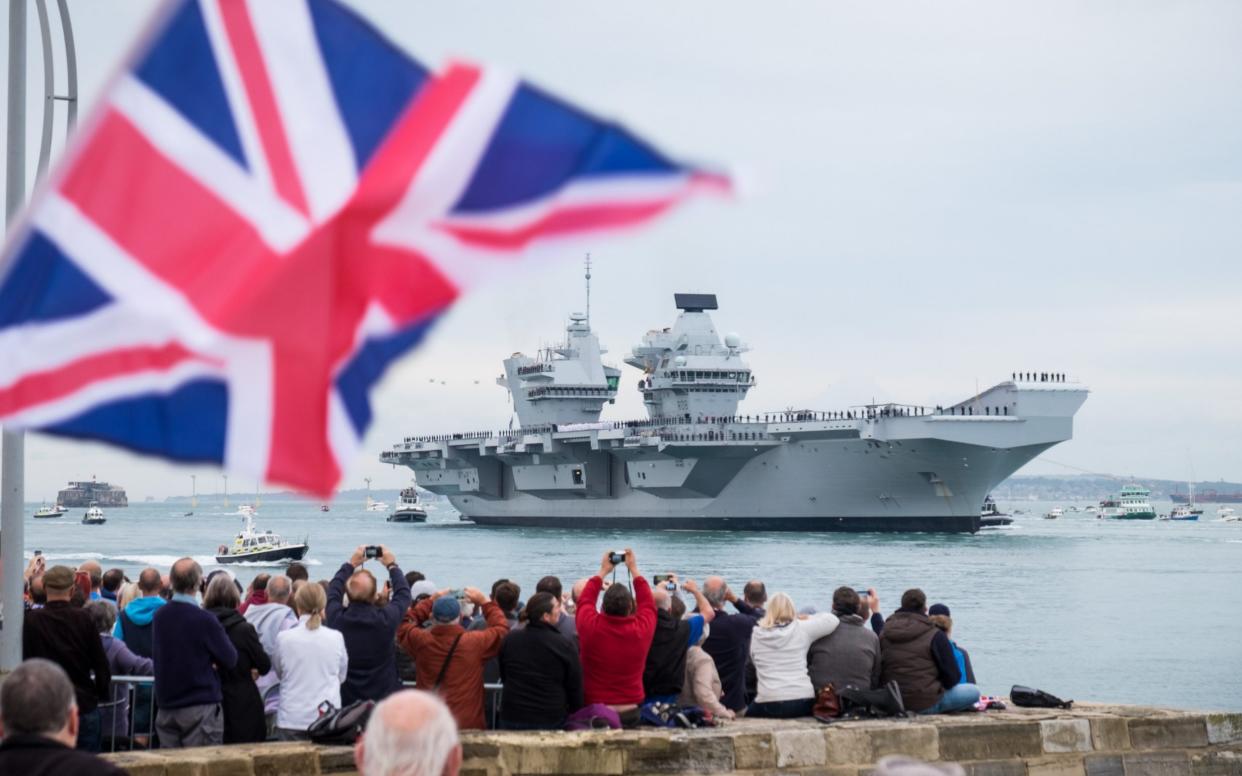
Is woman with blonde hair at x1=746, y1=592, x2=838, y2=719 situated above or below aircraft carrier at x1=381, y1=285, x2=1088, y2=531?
below

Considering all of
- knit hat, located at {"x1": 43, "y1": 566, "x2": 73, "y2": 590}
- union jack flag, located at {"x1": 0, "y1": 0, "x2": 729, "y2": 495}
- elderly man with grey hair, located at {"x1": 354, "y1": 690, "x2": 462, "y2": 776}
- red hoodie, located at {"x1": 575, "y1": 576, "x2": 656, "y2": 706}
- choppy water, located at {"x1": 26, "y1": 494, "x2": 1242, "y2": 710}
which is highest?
union jack flag, located at {"x1": 0, "y1": 0, "x2": 729, "y2": 495}

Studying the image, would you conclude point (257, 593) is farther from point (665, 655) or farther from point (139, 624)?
point (665, 655)

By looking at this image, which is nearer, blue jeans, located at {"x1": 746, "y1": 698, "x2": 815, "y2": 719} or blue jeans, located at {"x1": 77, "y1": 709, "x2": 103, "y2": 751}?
blue jeans, located at {"x1": 77, "y1": 709, "x2": 103, "y2": 751}

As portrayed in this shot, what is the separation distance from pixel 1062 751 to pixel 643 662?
2.34 m

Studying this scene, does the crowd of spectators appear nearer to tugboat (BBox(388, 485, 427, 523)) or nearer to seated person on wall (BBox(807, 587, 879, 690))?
seated person on wall (BBox(807, 587, 879, 690))

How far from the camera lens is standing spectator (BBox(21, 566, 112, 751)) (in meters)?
5.96

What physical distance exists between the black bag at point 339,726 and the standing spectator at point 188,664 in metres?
0.46

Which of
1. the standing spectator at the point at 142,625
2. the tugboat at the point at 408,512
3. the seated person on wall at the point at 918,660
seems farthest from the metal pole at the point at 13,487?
the tugboat at the point at 408,512

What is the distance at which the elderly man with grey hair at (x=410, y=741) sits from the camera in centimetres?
259

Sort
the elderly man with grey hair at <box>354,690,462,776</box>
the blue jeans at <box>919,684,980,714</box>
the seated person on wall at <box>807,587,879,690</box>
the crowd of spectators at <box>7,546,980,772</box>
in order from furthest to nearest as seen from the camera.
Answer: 1. the blue jeans at <box>919,684,980,714</box>
2. the seated person on wall at <box>807,587,879,690</box>
3. the crowd of spectators at <box>7,546,980,772</box>
4. the elderly man with grey hair at <box>354,690,462,776</box>

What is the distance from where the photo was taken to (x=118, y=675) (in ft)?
22.7

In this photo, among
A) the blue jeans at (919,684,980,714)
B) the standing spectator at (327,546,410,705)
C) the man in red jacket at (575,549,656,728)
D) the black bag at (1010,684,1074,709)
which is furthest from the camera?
the black bag at (1010,684,1074,709)

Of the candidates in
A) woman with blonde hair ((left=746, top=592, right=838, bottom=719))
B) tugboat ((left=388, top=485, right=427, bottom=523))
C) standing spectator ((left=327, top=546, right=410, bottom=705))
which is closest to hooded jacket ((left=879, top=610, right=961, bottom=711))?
woman with blonde hair ((left=746, top=592, right=838, bottom=719))

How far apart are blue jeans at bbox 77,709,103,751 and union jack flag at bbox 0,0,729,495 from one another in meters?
4.21
